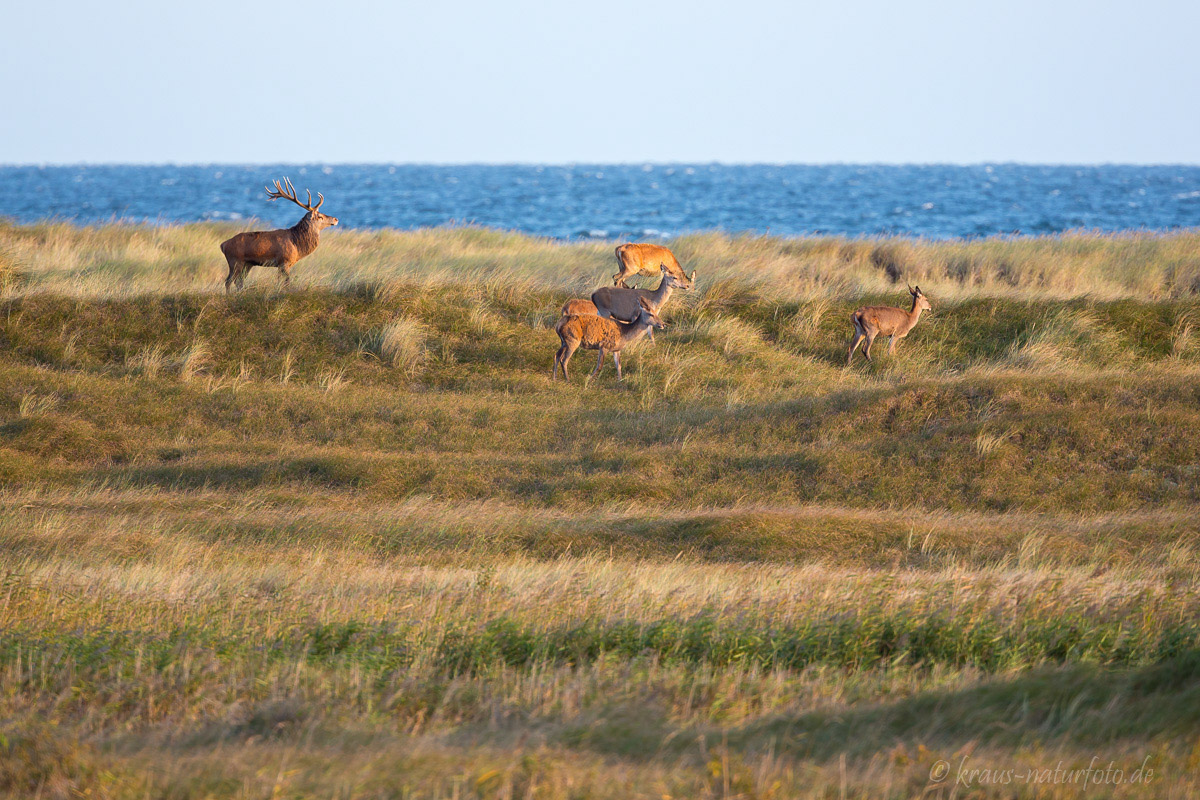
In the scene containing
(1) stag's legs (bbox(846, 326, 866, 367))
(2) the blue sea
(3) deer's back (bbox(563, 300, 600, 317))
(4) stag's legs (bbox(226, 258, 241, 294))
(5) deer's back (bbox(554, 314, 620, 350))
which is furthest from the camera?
(2) the blue sea

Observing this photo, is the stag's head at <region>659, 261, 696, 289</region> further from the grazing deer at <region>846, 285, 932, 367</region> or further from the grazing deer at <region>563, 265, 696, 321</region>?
the grazing deer at <region>846, 285, 932, 367</region>

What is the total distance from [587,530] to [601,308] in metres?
7.42

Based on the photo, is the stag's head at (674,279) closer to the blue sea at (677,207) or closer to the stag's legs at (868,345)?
the stag's legs at (868,345)

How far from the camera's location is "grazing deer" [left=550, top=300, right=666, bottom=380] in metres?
16.1

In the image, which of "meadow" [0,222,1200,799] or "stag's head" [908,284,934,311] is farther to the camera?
"stag's head" [908,284,934,311]

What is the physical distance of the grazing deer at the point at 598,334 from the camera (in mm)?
16094

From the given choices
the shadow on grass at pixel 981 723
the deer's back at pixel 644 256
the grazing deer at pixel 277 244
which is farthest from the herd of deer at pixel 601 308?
the shadow on grass at pixel 981 723

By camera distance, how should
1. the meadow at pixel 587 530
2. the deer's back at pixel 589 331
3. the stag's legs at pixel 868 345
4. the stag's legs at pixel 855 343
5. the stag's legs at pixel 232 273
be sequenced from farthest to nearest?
the stag's legs at pixel 232 273
the stag's legs at pixel 855 343
the stag's legs at pixel 868 345
the deer's back at pixel 589 331
the meadow at pixel 587 530

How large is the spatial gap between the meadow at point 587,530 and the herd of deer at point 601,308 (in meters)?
0.53

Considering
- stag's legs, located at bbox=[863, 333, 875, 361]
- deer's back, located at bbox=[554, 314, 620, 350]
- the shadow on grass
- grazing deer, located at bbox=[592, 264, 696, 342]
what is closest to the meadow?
the shadow on grass

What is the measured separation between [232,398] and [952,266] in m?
15.4

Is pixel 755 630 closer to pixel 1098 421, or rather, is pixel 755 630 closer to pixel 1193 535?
pixel 1193 535

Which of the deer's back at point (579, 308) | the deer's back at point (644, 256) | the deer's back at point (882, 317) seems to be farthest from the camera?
the deer's back at point (644, 256)

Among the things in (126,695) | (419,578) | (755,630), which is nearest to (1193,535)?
(755,630)
